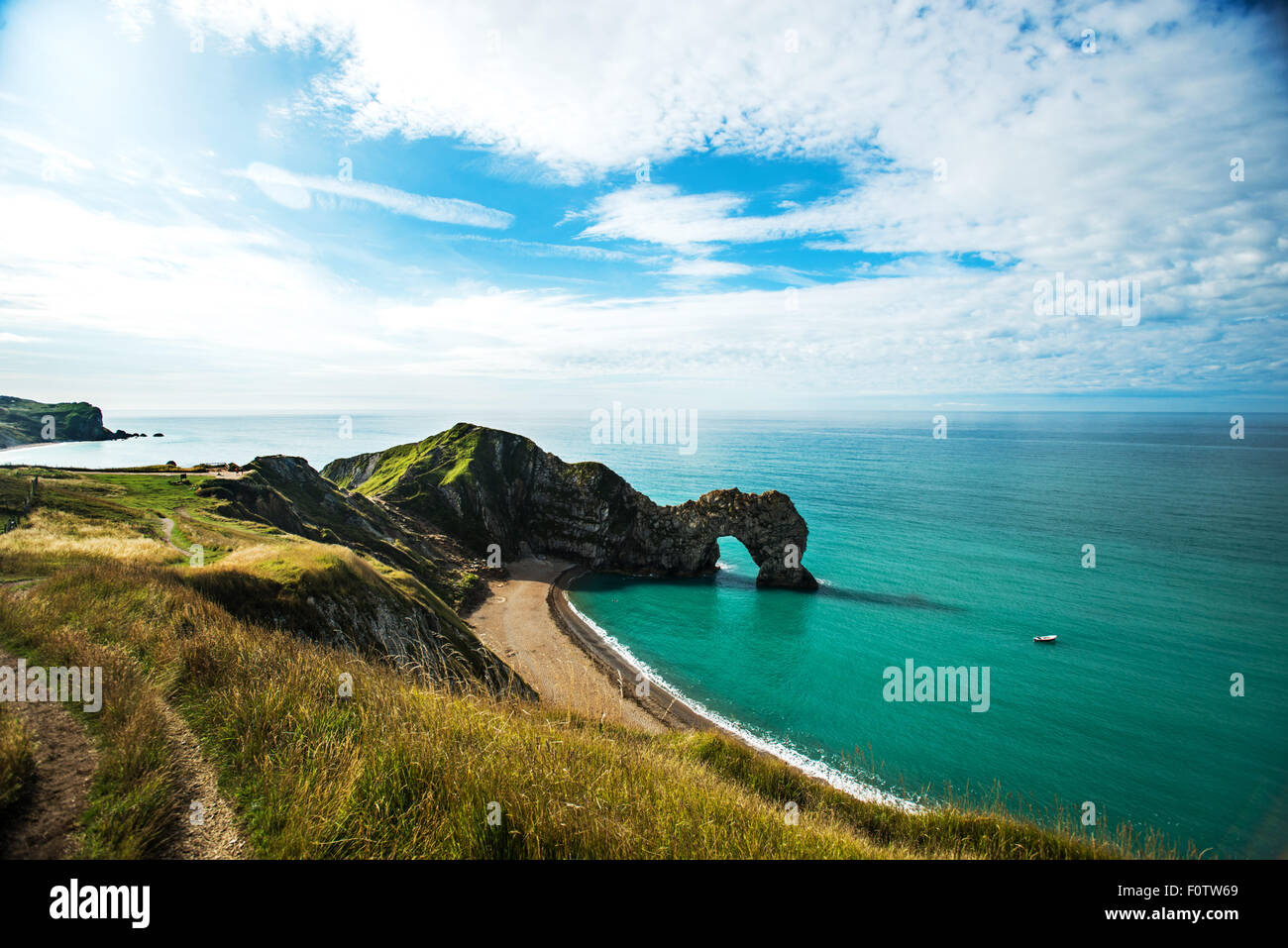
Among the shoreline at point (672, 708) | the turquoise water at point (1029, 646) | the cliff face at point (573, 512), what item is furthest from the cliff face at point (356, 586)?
the turquoise water at point (1029, 646)

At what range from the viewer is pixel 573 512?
71.0m

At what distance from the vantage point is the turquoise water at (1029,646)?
93.2 feet

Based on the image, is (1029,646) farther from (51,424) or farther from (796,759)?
(51,424)

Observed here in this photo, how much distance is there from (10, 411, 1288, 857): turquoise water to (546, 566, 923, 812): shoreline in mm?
1185

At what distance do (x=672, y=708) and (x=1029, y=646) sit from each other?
33.6 meters

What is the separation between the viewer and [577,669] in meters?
38.8

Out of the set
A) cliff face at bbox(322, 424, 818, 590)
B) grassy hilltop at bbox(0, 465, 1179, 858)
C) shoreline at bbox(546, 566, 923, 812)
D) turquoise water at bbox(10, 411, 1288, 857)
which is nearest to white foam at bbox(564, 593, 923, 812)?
shoreline at bbox(546, 566, 923, 812)

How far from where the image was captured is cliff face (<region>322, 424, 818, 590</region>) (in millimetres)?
62500

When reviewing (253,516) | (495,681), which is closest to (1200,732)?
(495,681)

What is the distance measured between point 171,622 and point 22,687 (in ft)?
8.32

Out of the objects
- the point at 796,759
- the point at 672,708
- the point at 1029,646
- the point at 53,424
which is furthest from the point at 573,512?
the point at 53,424

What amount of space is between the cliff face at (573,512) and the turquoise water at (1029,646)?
4.03 metres

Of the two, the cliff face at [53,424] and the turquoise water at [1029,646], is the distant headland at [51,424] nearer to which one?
the cliff face at [53,424]
